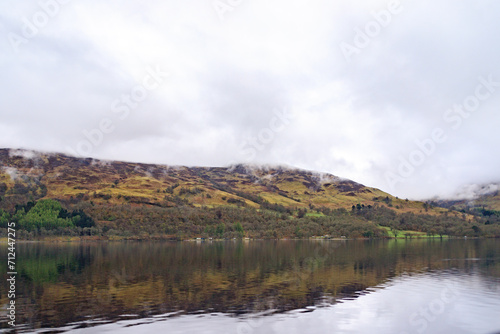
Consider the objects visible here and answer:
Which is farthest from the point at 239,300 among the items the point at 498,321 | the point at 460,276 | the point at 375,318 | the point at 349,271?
the point at 460,276

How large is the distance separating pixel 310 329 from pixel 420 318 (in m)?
12.8

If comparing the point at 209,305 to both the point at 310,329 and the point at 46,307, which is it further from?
the point at 46,307

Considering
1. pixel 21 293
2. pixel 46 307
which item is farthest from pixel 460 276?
pixel 21 293

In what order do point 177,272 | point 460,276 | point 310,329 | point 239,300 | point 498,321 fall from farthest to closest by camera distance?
point 177,272 → point 460,276 → point 239,300 → point 498,321 → point 310,329

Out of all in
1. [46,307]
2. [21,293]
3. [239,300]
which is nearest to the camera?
[46,307]

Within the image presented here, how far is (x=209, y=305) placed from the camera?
43.2 metres

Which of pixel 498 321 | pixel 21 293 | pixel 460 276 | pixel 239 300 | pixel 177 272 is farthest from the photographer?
pixel 177 272

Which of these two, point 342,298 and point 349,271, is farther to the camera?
point 349,271

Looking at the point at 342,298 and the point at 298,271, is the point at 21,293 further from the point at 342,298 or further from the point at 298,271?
the point at 298,271

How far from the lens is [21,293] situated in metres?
50.1

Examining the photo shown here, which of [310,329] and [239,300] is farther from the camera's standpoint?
[239,300]

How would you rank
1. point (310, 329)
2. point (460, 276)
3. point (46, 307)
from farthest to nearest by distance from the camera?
point (460, 276) < point (46, 307) < point (310, 329)

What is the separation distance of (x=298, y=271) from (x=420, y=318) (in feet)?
126

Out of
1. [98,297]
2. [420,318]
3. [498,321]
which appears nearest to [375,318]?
[420,318]
